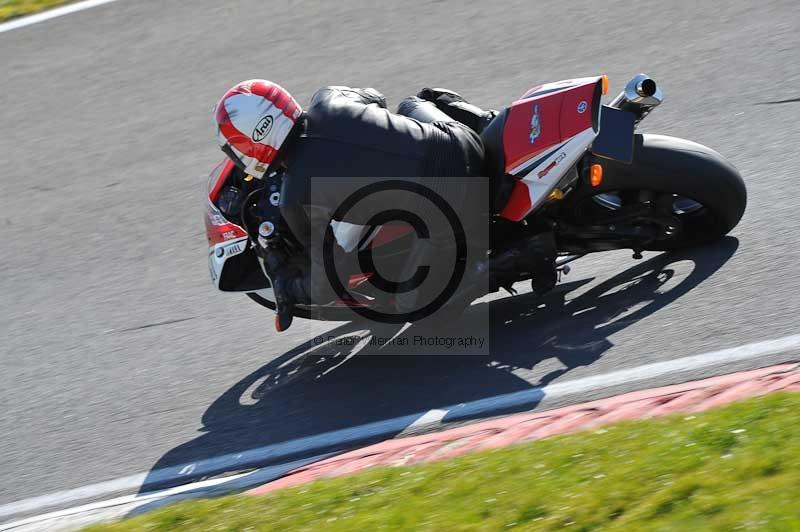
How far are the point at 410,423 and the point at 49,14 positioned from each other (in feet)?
25.3

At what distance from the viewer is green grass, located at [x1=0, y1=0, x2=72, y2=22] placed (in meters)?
11.1

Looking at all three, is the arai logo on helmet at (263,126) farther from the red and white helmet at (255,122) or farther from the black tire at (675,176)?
the black tire at (675,176)

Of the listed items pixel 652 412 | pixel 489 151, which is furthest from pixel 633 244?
pixel 652 412

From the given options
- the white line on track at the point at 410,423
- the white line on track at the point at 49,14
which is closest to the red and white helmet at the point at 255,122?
the white line on track at the point at 410,423

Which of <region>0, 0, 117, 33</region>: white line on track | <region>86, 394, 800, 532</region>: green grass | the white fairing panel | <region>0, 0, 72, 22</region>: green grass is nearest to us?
<region>86, 394, 800, 532</region>: green grass

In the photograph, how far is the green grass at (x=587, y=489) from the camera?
3260 millimetres

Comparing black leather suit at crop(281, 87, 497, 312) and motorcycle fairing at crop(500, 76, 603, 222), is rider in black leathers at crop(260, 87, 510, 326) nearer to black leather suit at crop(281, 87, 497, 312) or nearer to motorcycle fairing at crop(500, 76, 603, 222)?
black leather suit at crop(281, 87, 497, 312)

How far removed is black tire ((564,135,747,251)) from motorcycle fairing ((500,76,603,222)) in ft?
0.83

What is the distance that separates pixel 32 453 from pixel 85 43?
5.74 metres

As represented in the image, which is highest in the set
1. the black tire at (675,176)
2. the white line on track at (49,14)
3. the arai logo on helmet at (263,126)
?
the white line on track at (49,14)

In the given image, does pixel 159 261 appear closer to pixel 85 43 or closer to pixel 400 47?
pixel 400 47

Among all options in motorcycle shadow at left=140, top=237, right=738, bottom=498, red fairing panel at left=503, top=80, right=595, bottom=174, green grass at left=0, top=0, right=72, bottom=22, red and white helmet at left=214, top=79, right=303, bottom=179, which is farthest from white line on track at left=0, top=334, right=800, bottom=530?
green grass at left=0, top=0, right=72, bottom=22

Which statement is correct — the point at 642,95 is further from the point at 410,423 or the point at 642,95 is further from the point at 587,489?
the point at 587,489

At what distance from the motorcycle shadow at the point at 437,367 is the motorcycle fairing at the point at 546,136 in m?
0.66
